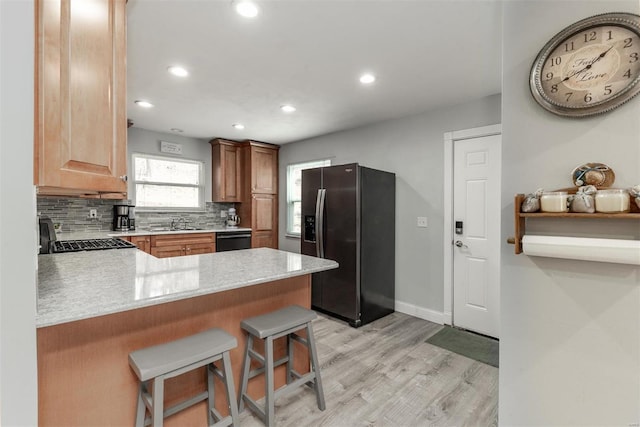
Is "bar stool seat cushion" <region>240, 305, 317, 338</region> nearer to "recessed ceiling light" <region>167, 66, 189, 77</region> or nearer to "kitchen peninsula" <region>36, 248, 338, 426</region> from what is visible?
"kitchen peninsula" <region>36, 248, 338, 426</region>

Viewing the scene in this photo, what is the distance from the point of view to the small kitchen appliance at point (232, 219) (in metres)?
5.06

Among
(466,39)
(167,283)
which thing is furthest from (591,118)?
(167,283)

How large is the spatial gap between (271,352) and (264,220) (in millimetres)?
3573

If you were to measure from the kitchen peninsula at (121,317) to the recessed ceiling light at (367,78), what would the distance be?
5.45ft

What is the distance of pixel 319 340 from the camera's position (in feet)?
9.26

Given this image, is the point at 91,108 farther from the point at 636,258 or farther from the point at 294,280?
the point at 636,258

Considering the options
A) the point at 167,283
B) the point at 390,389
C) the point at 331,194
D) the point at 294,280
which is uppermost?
the point at 331,194

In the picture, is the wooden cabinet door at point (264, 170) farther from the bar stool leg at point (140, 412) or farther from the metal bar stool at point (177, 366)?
the bar stool leg at point (140, 412)

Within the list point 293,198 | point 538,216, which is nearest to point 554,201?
point 538,216

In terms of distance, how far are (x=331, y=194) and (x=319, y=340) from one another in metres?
1.57

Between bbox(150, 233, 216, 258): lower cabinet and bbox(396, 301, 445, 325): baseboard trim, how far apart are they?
108 inches

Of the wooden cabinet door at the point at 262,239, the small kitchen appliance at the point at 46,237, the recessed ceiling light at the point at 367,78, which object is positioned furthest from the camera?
the wooden cabinet door at the point at 262,239

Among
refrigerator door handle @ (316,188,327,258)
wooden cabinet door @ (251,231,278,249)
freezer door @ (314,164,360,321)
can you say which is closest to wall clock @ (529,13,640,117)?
freezer door @ (314,164,360,321)

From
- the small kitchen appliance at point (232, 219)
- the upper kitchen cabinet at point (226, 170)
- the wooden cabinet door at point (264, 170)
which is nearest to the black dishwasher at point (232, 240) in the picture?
the small kitchen appliance at point (232, 219)
